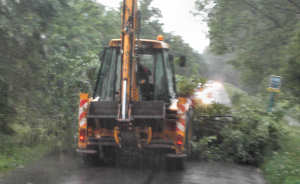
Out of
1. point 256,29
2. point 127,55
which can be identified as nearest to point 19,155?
point 127,55

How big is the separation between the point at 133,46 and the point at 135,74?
0.74m

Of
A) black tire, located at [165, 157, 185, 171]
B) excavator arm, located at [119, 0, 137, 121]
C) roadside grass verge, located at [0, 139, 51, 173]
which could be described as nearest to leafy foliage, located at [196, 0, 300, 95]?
black tire, located at [165, 157, 185, 171]

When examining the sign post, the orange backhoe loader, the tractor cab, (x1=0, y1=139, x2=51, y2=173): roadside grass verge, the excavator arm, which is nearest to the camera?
the excavator arm

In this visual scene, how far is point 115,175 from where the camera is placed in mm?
8227

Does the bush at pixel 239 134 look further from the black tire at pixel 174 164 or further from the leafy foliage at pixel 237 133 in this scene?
the black tire at pixel 174 164

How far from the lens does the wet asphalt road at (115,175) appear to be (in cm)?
761

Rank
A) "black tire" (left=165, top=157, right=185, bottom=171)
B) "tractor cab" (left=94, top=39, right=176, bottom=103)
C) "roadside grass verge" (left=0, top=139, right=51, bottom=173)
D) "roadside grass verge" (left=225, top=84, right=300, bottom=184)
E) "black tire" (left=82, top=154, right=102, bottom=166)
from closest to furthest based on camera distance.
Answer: "roadside grass verge" (left=225, top=84, right=300, bottom=184) → "roadside grass verge" (left=0, top=139, right=51, bottom=173) → "black tire" (left=165, top=157, right=185, bottom=171) → "black tire" (left=82, top=154, right=102, bottom=166) → "tractor cab" (left=94, top=39, right=176, bottom=103)

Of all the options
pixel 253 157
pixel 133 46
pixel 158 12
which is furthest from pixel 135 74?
pixel 158 12

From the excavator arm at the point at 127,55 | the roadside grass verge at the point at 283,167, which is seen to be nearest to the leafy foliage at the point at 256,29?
the roadside grass verge at the point at 283,167

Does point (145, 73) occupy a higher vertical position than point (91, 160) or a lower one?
higher

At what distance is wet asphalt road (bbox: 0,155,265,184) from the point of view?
7.61m

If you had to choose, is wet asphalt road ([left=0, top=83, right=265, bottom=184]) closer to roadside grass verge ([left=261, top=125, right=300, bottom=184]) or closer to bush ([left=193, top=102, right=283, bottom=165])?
roadside grass verge ([left=261, top=125, right=300, bottom=184])

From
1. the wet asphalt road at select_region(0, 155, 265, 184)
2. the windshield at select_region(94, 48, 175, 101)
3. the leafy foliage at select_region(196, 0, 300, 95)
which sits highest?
the leafy foliage at select_region(196, 0, 300, 95)

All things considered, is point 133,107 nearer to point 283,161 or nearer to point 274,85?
point 283,161
